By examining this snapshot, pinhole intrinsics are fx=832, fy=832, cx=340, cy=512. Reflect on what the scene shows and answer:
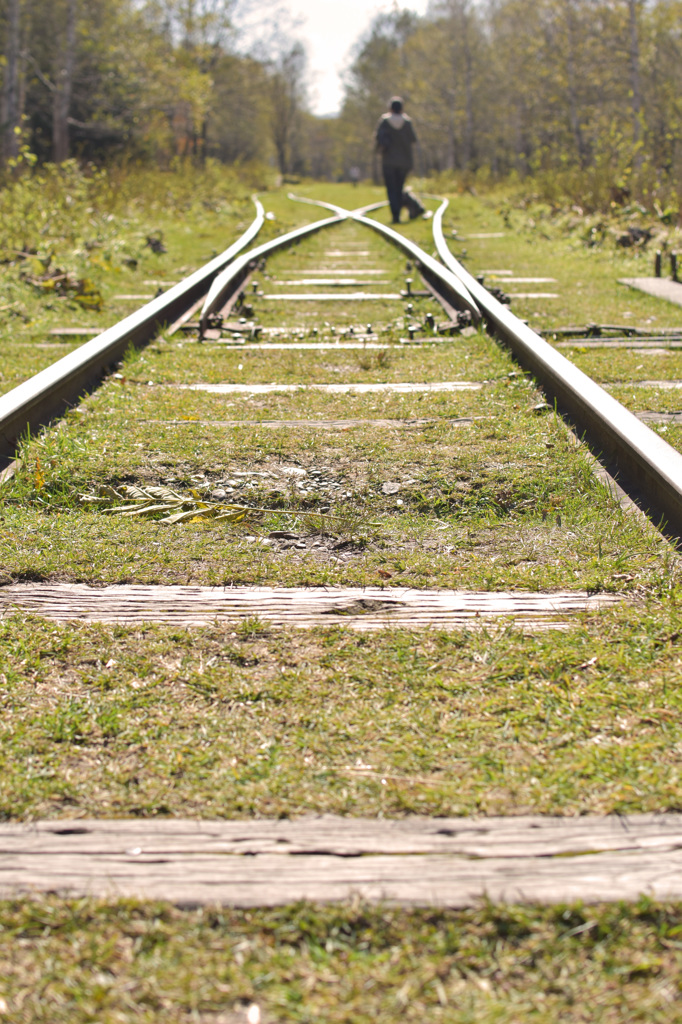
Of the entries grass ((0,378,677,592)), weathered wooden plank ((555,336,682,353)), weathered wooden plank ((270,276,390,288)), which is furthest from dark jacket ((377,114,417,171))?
grass ((0,378,677,592))

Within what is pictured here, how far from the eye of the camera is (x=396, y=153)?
1405 cm

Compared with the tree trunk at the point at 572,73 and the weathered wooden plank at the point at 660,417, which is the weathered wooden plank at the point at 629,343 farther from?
the tree trunk at the point at 572,73

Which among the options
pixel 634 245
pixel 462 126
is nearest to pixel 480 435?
pixel 634 245

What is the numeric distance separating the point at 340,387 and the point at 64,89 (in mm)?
21104

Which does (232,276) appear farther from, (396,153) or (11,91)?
(11,91)

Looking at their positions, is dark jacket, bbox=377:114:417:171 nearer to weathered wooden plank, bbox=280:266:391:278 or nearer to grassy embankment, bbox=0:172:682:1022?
weathered wooden plank, bbox=280:266:391:278

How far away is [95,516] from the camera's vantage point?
94.5 inches

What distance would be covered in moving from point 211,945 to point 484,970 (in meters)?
0.34

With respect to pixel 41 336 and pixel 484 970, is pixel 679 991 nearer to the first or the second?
pixel 484 970

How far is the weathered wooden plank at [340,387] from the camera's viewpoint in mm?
3691

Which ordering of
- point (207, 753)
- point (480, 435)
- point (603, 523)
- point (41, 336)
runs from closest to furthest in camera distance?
point (207, 753) < point (603, 523) < point (480, 435) < point (41, 336)

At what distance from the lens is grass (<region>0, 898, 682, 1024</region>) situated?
0.96m

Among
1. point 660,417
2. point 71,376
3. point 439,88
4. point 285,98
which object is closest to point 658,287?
point 660,417

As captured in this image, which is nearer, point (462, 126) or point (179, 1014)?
point (179, 1014)
